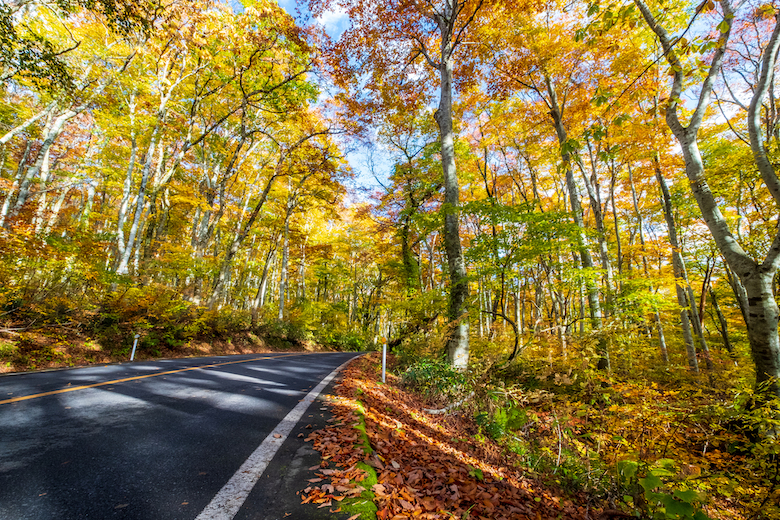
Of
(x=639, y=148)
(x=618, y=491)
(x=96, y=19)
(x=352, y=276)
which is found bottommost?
(x=618, y=491)

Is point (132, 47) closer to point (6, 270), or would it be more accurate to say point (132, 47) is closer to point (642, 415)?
point (6, 270)

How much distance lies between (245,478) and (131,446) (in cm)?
129

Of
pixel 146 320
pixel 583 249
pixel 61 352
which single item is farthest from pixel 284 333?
pixel 583 249

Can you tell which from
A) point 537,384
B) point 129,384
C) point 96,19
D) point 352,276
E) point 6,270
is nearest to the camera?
point 129,384

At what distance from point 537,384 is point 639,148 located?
9501 mm

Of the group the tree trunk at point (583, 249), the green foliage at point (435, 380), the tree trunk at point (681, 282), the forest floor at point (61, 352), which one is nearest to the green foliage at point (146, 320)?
the forest floor at point (61, 352)

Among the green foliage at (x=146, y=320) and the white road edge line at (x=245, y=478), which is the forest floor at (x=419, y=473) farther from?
the green foliage at (x=146, y=320)

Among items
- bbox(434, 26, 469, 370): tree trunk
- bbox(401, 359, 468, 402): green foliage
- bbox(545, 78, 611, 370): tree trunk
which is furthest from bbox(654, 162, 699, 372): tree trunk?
bbox(401, 359, 468, 402): green foliage

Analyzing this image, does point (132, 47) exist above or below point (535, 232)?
above

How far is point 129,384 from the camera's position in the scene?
5.00 m

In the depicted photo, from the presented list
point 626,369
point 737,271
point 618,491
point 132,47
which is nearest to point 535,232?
point 737,271

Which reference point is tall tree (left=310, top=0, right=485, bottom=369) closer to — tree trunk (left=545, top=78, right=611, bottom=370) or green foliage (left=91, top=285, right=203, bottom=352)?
tree trunk (left=545, top=78, right=611, bottom=370)

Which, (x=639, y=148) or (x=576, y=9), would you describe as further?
(x=639, y=148)

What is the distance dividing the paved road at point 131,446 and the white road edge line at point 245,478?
5 centimetres
